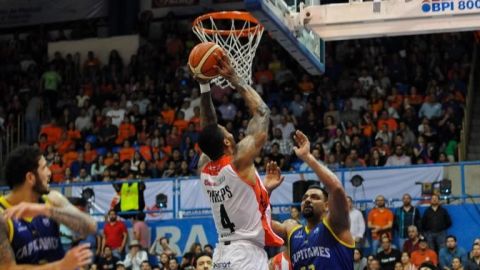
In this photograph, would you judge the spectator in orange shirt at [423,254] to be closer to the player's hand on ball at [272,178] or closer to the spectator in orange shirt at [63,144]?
the player's hand on ball at [272,178]

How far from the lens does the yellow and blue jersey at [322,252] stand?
819 cm

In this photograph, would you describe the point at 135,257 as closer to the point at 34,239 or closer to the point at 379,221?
the point at 379,221

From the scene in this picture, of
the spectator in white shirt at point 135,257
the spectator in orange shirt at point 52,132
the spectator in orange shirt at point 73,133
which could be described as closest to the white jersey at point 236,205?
the spectator in white shirt at point 135,257

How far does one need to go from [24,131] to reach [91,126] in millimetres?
2390

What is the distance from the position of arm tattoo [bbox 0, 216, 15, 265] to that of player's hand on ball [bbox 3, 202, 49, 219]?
113mm

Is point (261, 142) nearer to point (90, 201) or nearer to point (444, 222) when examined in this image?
point (444, 222)

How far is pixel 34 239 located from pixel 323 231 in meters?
2.62

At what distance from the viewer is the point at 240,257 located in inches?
331

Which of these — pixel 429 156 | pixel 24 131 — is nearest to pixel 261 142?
pixel 429 156

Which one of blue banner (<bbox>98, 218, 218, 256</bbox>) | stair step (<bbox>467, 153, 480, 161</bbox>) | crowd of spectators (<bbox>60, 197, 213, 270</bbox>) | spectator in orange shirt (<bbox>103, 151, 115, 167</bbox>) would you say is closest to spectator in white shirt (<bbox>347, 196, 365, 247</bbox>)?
crowd of spectators (<bbox>60, 197, 213, 270</bbox>)

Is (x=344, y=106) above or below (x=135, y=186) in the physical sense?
above

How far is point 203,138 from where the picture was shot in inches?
326

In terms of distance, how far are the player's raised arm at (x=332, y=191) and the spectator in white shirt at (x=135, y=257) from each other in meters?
10.3

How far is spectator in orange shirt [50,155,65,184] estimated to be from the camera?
22016mm
